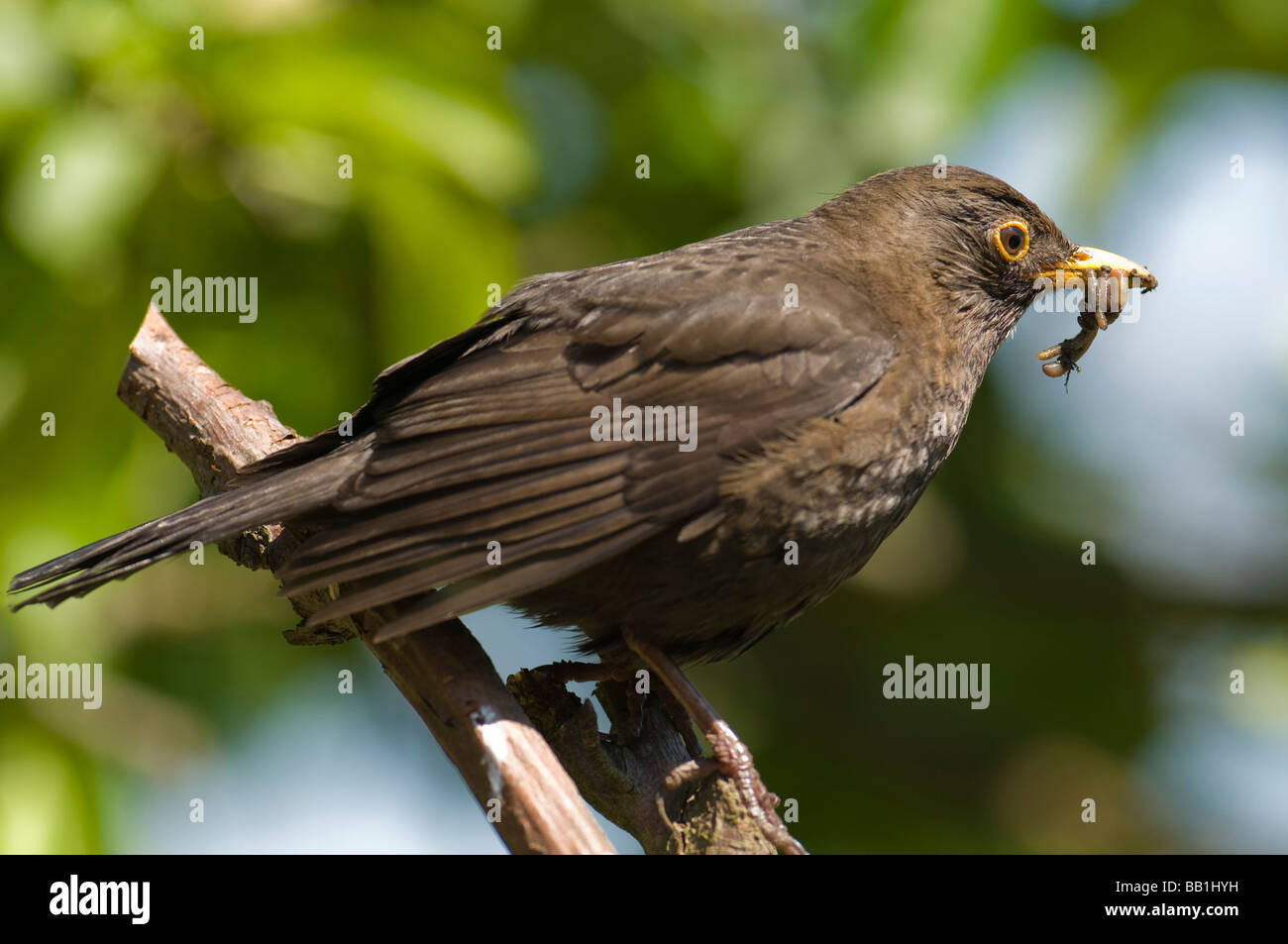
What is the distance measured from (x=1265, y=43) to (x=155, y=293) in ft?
12.0

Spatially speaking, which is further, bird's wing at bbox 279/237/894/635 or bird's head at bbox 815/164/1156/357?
bird's head at bbox 815/164/1156/357

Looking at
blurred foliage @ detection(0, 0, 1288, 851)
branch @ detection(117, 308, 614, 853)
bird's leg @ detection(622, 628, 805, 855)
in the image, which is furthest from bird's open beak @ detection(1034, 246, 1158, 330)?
branch @ detection(117, 308, 614, 853)

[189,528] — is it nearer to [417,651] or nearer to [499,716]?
[417,651]

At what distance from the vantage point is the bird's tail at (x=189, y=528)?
11.4 feet

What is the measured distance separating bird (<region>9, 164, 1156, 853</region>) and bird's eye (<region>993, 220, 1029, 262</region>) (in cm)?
51

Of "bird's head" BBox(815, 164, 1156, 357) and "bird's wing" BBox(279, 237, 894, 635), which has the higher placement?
"bird's head" BBox(815, 164, 1156, 357)

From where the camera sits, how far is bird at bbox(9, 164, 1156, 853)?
137 inches

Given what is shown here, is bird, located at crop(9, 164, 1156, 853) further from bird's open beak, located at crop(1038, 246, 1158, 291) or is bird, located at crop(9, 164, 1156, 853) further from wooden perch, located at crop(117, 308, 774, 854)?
bird's open beak, located at crop(1038, 246, 1158, 291)

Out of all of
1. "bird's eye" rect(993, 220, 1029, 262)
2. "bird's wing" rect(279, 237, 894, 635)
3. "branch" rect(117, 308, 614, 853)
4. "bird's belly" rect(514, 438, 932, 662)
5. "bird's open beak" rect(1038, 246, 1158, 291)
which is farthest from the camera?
"bird's open beak" rect(1038, 246, 1158, 291)

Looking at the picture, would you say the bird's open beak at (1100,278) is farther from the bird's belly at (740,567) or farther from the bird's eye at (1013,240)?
the bird's belly at (740,567)

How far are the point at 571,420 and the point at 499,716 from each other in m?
0.90

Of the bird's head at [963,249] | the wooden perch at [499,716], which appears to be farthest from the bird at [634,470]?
the bird's head at [963,249]

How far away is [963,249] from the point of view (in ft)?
14.8

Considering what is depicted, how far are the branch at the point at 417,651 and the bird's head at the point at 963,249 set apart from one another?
1914mm
